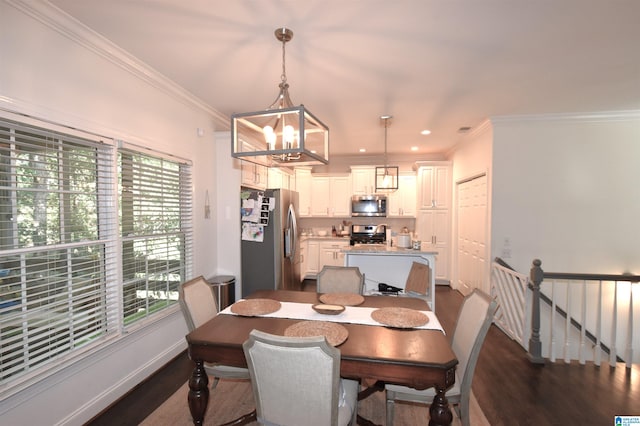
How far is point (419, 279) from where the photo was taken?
A: 3387 millimetres

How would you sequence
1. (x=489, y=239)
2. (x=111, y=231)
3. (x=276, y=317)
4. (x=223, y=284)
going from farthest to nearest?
1. (x=489, y=239)
2. (x=223, y=284)
3. (x=111, y=231)
4. (x=276, y=317)

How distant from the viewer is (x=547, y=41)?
2.01m

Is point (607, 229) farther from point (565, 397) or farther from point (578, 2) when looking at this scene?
point (578, 2)

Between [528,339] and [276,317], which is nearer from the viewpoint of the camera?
[276,317]

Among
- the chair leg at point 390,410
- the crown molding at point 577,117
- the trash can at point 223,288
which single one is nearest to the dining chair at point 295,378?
the chair leg at point 390,410

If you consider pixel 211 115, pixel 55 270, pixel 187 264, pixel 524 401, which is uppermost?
pixel 211 115

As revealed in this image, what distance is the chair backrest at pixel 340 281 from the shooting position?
262cm

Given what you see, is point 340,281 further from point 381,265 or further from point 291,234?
point 291,234

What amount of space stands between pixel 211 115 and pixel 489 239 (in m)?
3.90

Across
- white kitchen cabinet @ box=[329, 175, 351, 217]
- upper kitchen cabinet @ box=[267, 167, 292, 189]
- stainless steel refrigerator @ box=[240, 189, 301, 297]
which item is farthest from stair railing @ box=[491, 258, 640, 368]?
upper kitchen cabinet @ box=[267, 167, 292, 189]

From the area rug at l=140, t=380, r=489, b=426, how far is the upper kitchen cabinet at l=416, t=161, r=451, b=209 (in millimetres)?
3742

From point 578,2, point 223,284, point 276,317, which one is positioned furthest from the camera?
point 223,284

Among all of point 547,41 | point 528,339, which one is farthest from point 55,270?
point 528,339

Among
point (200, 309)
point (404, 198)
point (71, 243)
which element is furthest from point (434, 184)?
point (71, 243)
